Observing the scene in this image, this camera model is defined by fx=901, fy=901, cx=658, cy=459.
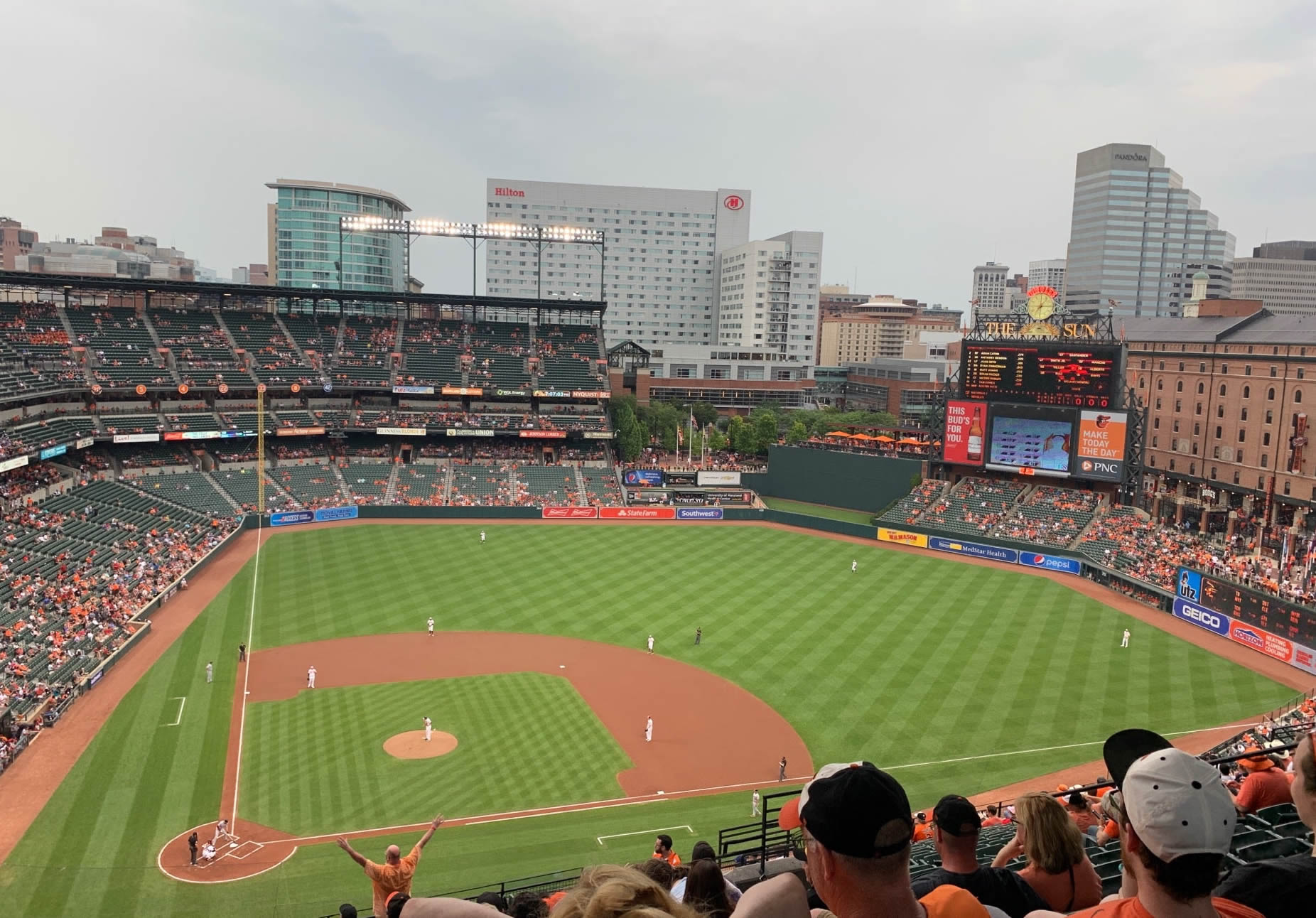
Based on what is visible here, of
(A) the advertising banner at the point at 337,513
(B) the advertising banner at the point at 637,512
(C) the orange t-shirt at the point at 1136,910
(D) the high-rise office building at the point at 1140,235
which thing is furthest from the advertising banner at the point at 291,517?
(D) the high-rise office building at the point at 1140,235

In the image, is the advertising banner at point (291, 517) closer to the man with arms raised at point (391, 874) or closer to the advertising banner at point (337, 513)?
the advertising banner at point (337, 513)

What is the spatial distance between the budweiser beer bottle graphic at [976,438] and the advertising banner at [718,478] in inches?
698

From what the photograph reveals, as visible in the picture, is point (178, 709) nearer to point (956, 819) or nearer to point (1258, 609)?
point (956, 819)

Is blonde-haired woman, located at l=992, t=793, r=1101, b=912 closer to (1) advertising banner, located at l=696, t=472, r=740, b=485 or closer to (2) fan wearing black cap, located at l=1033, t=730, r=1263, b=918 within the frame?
(2) fan wearing black cap, located at l=1033, t=730, r=1263, b=918

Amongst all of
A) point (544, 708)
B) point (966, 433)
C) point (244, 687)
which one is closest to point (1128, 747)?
point (544, 708)

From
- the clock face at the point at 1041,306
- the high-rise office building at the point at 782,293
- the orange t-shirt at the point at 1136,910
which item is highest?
the high-rise office building at the point at 782,293

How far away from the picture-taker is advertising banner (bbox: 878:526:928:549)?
182ft

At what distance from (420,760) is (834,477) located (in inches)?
1820

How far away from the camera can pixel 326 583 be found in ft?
145

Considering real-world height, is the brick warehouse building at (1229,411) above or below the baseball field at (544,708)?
above

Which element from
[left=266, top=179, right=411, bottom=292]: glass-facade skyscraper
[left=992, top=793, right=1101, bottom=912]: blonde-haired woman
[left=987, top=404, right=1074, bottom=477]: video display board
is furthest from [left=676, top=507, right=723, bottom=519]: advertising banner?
[left=266, top=179, right=411, bottom=292]: glass-facade skyscraper

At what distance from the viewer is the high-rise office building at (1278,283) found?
168 m

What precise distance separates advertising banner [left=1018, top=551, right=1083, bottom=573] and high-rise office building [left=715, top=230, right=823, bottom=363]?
84.0 meters

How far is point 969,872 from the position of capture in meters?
5.12
